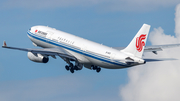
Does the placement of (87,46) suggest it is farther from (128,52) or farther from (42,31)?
(42,31)

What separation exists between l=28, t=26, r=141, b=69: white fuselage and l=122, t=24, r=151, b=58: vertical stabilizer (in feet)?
4.19

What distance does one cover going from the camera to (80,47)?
2574 inches

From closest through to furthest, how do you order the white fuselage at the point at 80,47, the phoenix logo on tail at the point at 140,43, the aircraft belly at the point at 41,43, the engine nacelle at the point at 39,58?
the phoenix logo on tail at the point at 140,43
the white fuselage at the point at 80,47
the engine nacelle at the point at 39,58
the aircraft belly at the point at 41,43

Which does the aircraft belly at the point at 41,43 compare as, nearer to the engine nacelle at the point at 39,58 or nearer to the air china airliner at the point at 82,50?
the air china airliner at the point at 82,50

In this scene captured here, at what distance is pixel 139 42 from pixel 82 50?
443 inches

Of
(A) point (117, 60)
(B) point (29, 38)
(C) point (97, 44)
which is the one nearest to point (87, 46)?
(C) point (97, 44)

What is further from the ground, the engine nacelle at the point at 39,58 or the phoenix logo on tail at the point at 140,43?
the phoenix logo on tail at the point at 140,43

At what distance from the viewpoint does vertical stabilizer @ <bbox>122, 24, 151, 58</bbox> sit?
5730 centimetres

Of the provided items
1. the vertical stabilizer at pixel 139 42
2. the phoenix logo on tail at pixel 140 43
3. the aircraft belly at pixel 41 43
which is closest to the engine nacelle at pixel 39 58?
the aircraft belly at pixel 41 43

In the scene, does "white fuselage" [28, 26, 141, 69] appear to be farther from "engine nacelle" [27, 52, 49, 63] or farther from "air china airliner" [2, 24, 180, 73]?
"engine nacelle" [27, 52, 49, 63]

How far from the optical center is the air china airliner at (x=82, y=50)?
58.2 metres

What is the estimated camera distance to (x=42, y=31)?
2928 inches

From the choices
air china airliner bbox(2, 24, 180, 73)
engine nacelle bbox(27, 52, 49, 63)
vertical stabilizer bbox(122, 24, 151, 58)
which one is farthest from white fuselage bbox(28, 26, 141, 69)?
engine nacelle bbox(27, 52, 49, 63)

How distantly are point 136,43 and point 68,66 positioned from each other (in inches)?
633
